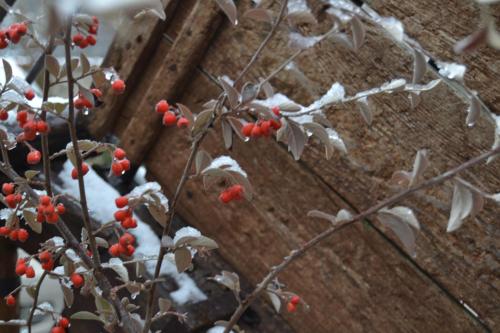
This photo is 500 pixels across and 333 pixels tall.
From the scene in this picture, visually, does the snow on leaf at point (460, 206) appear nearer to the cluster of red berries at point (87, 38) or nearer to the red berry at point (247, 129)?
the red berry at point (247, 129)

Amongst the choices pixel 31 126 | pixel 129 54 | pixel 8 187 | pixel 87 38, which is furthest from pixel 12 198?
pixel 129 54

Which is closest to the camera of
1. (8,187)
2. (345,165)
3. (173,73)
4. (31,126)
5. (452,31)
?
(31,126)

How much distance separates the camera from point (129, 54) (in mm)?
1534

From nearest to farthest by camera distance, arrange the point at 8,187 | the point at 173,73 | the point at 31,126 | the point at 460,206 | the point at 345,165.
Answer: the point at 460,206
the point at 31,126
the point at 8,187
the point at 345,165
the point at 173,73

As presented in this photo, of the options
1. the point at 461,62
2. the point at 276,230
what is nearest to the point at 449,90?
the point at 461,62

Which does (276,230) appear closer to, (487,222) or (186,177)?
(487,222)

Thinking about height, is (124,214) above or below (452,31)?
below

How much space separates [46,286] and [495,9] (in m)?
2.10

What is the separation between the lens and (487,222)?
113 centimetres

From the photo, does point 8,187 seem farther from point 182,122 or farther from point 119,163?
point 182,122

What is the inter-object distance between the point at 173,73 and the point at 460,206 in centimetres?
91

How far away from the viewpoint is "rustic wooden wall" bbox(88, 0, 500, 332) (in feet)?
3.74

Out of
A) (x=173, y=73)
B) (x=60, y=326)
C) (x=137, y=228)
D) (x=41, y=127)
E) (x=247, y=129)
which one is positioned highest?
(x=247, y=129)

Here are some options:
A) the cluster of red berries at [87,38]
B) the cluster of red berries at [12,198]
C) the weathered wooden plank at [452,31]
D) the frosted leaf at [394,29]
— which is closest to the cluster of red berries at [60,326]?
the cluster of red berries at [12,198]
